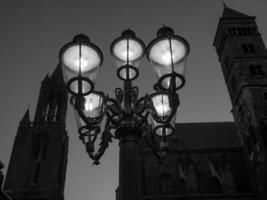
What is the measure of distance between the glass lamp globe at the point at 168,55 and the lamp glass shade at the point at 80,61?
923 millimetres

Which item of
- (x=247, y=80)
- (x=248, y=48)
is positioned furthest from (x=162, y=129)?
(x=248, y=48)

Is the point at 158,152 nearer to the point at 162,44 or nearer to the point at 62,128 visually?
the point at 162,44

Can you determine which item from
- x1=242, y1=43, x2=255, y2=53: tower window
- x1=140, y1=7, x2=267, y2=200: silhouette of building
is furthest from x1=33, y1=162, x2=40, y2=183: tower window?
x1=242, y1=43, x2=255, y2=53: tower window

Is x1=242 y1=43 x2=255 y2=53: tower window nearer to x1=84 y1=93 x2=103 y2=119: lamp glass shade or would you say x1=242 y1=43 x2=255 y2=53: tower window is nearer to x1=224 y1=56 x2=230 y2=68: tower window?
x1=224 y1=56 x2=230 y2=68: tower window

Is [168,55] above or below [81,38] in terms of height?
below

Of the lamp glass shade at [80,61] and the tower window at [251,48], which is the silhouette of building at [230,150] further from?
the lamp glass shade at [80,61]

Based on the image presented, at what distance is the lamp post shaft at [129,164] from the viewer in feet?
13.7

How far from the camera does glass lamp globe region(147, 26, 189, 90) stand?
16.8 feet

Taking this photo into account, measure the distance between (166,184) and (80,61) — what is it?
24210mm

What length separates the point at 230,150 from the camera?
2997 centimetres

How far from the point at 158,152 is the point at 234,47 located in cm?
2896

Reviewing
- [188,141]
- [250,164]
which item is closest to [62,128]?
[188,141]

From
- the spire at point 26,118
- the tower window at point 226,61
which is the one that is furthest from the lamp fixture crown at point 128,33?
the spire at point 26,118

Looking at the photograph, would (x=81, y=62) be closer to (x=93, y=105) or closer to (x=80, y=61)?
(x=80, y=61)
